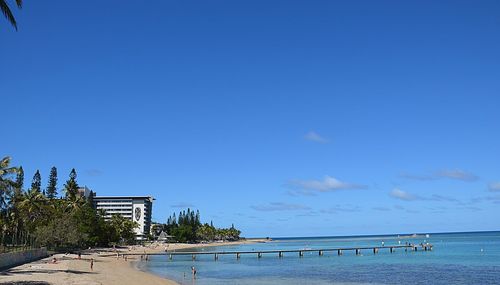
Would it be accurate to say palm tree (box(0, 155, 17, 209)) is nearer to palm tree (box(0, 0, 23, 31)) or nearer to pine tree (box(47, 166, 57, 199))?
palm tree (box(0, 0, 23, 31))

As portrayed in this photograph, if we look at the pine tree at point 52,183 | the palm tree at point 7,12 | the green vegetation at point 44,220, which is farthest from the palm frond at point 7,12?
the pine tree at point 52,183

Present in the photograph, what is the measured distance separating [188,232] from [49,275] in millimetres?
153191

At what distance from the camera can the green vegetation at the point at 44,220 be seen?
58.5 meters

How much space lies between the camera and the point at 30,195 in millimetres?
75625

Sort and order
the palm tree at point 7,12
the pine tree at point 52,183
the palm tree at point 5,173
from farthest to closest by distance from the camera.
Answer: the pine tree at point 52,183 < the palm tree at point 5,173 < the palm tree at point 7,12

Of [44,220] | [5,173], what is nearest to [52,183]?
[44,220]

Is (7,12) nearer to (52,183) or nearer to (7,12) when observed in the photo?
(7,12)

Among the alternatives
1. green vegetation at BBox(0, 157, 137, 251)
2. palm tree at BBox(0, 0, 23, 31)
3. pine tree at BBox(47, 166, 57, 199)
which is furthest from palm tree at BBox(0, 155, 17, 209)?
pine tree at BBox(47, 166, 57, 199)

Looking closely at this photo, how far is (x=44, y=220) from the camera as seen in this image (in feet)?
268

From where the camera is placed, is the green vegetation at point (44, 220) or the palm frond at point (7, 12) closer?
the palm frond at point (7, 12)

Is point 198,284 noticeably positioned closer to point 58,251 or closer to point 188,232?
point 58,251

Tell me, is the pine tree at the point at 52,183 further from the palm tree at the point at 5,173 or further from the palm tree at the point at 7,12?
the palm tree at the point at 7,12

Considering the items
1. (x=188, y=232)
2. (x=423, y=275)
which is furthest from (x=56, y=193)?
(x=423, y=275)

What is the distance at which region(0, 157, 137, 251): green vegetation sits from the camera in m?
58.5
